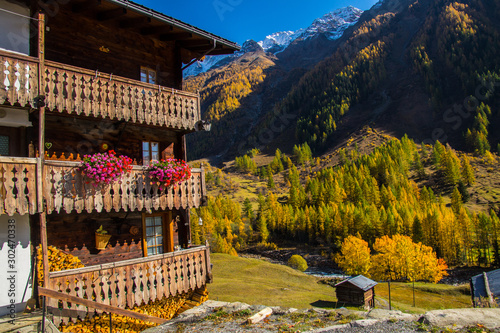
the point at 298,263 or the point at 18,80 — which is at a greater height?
the point at 18,80

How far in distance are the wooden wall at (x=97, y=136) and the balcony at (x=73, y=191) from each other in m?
2.61

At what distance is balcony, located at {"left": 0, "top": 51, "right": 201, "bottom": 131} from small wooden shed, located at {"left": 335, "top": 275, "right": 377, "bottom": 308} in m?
39.0

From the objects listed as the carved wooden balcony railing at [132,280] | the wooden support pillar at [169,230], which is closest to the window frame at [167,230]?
the wooden support pillar at [169,230]

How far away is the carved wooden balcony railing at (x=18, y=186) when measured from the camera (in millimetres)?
10211

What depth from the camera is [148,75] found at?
16703 millimetres

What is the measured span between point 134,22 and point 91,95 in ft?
15.2

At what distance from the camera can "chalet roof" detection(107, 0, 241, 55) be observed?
13913 millimetres

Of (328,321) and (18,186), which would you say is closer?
(328,321)

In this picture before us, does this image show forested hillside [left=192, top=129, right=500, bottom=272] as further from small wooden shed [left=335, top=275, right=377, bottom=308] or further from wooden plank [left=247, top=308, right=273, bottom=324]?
wooden plank [left=247, top=308, right=273, bottom=324]

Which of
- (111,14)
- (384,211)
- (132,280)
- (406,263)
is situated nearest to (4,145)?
(132,280)

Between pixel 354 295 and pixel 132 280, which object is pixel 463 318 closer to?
pixel 132 280

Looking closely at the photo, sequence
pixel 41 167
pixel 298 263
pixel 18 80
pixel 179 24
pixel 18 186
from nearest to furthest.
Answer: pixel 18 186 < pixel 41 167 < pixel 18 80 < pixel 179 24 < pixel 298 263

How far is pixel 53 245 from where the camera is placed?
12.9 meters

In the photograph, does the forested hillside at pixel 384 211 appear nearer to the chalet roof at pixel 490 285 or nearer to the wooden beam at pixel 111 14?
the chalet roof at pixel 490 285
